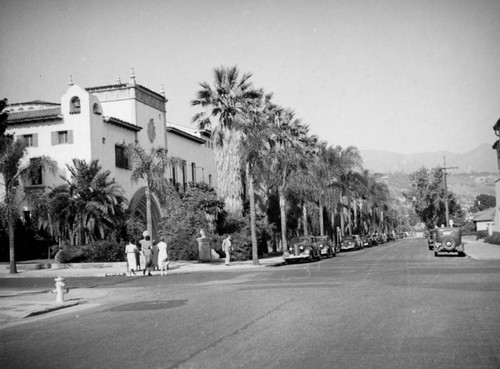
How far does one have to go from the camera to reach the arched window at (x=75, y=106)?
42.8 m

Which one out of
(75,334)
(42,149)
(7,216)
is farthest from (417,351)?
(42,149)

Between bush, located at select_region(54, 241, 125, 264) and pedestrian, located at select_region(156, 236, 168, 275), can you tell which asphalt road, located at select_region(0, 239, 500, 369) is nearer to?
pedestrian, located at select_region(156, 236, 168, 275)

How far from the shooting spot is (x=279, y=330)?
33.0 feet

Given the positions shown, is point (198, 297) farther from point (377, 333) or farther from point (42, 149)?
point (42, 149)

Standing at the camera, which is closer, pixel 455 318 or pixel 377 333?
pixel 377 333

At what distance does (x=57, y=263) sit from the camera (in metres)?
35.1

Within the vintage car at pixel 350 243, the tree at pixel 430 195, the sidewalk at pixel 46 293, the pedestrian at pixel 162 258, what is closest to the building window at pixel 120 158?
the sidewalk at pixel 46 293

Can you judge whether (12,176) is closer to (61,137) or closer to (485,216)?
(61,137)

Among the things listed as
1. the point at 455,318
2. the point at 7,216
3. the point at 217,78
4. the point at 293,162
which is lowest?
the point at 455,318

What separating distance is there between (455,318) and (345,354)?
3.67 m

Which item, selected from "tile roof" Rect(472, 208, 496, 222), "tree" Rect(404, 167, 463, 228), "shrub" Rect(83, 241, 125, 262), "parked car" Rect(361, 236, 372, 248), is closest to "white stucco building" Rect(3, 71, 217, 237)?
"shrub" Rect(83, 241, 125, 262)

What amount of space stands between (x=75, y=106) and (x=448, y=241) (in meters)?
27.3

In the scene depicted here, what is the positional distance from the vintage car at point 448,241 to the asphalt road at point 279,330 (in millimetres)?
18503

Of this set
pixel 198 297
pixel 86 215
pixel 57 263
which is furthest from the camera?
pixel 86 215
